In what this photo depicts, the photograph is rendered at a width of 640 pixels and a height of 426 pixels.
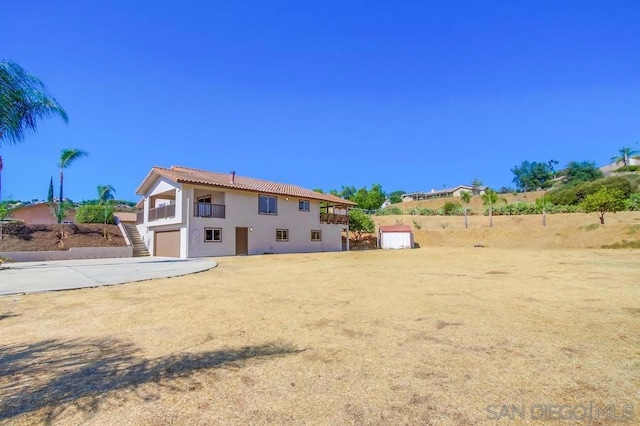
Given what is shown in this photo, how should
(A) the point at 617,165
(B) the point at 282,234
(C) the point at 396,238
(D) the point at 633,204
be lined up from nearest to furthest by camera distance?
(B) the point at 282,234
(C) the point at 396,238
(D) the point at 633,204
(A) the point at 617,165

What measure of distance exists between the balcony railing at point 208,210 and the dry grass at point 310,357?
15797 millimetres

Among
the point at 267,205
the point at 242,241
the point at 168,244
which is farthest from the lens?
the point at 267,205

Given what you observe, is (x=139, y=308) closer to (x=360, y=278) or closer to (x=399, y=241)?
(x=360, y=278)

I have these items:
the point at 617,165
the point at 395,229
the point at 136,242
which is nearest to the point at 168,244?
the point at 136,242

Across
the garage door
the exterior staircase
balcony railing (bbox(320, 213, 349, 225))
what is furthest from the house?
balcony railing (bbox(320, 213, 349, 225))

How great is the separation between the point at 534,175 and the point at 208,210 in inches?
3731

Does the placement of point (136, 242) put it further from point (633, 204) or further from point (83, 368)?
point (633, 204)

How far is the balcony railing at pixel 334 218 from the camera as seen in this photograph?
1286 inches

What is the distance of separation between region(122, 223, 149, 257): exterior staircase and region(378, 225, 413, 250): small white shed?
21.7 metres

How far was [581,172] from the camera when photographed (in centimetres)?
7244

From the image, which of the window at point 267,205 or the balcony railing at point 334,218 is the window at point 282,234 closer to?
the window at point 267,205

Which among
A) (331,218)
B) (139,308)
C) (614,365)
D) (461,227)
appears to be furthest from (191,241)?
(461,227)

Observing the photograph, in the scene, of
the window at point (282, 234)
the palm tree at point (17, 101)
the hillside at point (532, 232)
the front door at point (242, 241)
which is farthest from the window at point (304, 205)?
the palm tree at point (17, 101)

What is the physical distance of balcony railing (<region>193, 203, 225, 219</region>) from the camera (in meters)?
23.6
